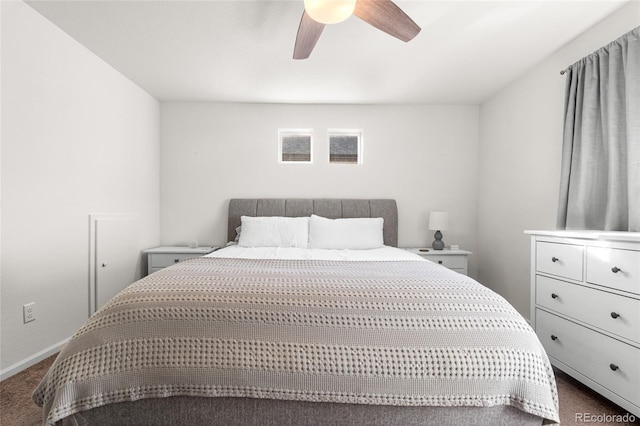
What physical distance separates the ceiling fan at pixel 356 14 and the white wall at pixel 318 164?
6.36 ft

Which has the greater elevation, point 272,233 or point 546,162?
point 546,162

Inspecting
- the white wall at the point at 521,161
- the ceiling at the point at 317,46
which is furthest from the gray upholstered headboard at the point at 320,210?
the ceiling at the point at 317,46

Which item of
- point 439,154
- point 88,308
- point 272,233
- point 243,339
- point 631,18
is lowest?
point 88,308

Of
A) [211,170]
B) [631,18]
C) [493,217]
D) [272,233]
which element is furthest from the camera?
[211,170]

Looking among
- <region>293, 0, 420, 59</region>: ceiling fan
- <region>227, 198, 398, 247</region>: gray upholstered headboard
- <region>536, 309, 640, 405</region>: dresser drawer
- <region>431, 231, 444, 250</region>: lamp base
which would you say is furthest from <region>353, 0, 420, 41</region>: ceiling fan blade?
<region>431, 231, 444, 250</region>: lamp base

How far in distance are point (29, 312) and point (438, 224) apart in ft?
11.9

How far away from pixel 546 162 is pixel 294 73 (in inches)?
94.6

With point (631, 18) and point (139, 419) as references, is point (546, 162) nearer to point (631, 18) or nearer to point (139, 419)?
point (631, 18)

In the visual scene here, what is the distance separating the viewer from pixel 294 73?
2988 millimetres

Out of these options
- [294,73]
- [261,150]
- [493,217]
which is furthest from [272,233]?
[493,217]

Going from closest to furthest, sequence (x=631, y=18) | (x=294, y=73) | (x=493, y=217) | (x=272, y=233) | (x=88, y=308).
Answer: (x=631, y=18)
(x=88, y=308)
(x=294, y=73)
(x=272, y=233)
(x=493, y=217)

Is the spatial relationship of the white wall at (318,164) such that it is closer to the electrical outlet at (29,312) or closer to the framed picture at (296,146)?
the framed picture at (296,146)

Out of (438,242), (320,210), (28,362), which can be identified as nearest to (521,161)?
(438,242)

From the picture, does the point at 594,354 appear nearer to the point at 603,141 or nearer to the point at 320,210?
the point at 603,141
